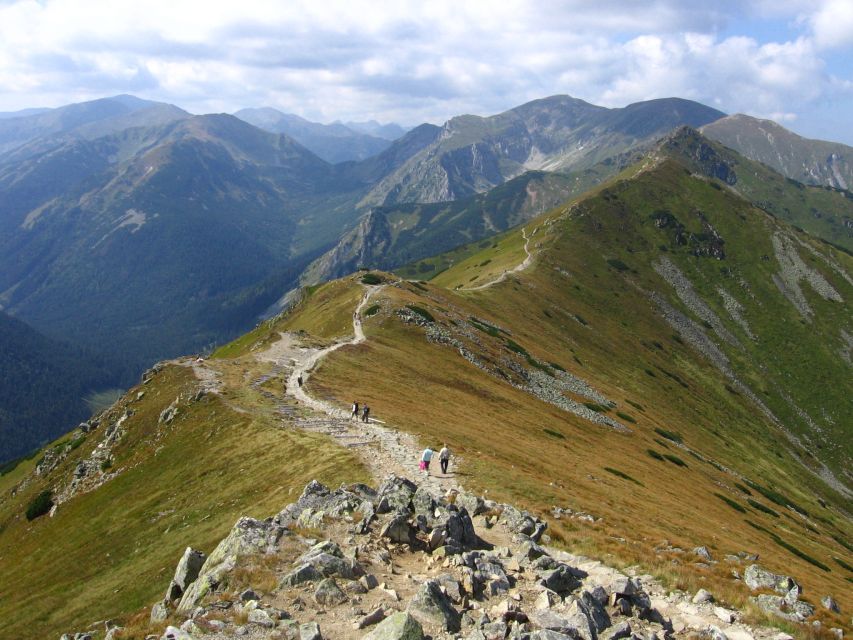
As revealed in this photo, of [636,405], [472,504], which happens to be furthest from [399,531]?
[636,405]

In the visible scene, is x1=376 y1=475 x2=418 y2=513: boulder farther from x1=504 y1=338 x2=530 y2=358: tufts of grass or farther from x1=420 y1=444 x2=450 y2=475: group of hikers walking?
x1=504 y1=338 x2=530 y2=358: tufts of grass

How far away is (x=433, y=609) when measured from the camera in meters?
17.5

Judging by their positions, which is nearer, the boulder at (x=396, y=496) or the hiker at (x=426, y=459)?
the boulder at (x=396, y=496)

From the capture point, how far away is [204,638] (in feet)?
52.5

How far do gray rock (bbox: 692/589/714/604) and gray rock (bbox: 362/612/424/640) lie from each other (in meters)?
11.1

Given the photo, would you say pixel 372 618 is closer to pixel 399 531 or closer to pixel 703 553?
pixel 399 531

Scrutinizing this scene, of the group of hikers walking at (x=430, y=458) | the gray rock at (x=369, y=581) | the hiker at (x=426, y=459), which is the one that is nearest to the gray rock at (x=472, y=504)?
the group of hikers walking at (x=430, y=458)

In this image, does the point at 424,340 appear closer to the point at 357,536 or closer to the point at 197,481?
the point at 197,481

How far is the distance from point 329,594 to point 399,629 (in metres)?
3.73

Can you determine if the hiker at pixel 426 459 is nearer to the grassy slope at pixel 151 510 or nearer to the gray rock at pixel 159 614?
the grassy slope at pixel 151 510

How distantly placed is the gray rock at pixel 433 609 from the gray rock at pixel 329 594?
2.59 m

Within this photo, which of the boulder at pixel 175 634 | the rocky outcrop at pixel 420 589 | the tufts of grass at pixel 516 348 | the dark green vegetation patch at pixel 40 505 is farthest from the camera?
the tufts of grass at pixel 516 348

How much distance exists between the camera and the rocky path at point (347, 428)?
120 ft

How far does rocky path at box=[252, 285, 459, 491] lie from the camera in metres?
36.5
